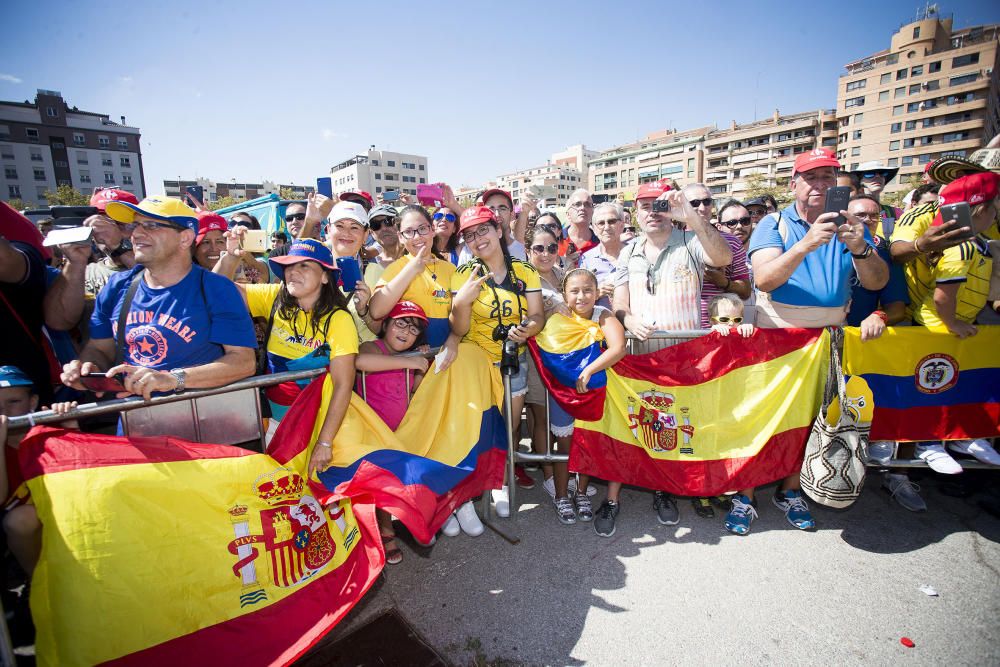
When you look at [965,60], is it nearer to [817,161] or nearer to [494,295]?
[817,161]

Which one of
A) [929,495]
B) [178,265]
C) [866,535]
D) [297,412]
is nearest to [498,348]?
[297,412]

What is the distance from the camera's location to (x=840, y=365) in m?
3.34

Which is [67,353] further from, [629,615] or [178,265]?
[629,615]

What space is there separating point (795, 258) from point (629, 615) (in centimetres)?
261

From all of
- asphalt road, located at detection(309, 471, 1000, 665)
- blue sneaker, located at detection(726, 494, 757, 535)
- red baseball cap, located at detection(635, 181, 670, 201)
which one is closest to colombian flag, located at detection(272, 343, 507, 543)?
asphalt road, located at detection(309, 471, 1000, 665)

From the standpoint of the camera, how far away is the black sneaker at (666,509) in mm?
3521

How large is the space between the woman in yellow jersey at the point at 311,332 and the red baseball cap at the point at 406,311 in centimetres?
37

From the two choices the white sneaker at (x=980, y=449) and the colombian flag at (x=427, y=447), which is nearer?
the colombian flag at (x=427, y=447)

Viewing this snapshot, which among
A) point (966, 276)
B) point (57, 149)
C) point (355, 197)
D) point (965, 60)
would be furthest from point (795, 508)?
point (57, 149)

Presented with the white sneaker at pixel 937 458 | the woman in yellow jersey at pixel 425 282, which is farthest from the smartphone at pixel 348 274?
the white sneaker at pixel 937 458

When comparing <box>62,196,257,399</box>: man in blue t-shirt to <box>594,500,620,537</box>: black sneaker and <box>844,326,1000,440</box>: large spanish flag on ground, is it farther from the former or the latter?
<box>844,326,1000,440</box>: large spanish flag on ground

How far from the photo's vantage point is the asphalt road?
2387 millimetres

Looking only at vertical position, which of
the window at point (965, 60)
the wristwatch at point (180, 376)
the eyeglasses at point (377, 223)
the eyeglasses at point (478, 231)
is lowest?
the wristwatch at point (180, 376)

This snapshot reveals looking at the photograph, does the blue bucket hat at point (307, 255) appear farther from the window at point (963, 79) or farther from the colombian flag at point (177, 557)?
the window at point (963, 79)
